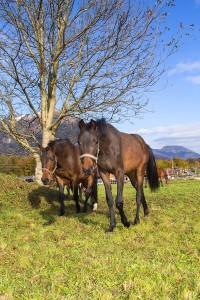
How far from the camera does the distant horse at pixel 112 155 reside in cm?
662

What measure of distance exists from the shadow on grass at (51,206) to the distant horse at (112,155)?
154 cm

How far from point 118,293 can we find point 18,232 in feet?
14.4

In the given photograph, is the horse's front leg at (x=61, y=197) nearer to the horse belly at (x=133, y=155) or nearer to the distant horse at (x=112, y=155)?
the distant horse at (x=112, y=155)

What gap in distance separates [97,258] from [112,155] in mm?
2931

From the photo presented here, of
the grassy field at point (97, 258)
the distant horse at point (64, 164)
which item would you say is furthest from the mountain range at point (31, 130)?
the grassy field at point (97, 258)

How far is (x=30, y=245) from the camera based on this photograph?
600cm

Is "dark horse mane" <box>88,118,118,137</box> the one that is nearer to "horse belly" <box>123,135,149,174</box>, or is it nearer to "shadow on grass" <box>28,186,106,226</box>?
"horse belly" <box>123,135,149,174</box>

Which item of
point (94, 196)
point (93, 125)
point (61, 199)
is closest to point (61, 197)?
point (61, 199)

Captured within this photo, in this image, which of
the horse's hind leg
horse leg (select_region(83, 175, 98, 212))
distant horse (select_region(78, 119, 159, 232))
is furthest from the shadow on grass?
distant horse (select_region(78, 119, 159, 232))

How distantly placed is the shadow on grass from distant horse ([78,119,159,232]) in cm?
154

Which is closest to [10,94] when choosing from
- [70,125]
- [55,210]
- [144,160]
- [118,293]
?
[70,125]

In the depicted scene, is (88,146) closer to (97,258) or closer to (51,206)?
(97,258)

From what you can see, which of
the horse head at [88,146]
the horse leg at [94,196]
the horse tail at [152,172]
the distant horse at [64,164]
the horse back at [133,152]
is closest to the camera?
the horse head at [88,146]

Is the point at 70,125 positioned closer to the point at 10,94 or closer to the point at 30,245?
the point at 10,94
